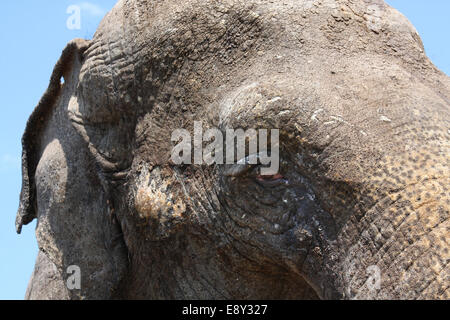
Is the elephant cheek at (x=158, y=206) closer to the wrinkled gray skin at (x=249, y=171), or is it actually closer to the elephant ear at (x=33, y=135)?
the wrinkled gray skin at (x=249, y=171)

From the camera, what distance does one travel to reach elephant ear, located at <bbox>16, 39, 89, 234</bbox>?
3.78 meters

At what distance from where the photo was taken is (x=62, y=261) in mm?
3568

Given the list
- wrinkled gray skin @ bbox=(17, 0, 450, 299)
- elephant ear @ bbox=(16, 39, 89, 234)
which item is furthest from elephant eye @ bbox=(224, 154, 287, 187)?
elephant ear @ bbox=(16, 39, 89, 234)

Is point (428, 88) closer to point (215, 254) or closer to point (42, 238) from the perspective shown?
point (215, 254)

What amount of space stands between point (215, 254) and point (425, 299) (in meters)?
0.90

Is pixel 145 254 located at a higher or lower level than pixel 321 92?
lower

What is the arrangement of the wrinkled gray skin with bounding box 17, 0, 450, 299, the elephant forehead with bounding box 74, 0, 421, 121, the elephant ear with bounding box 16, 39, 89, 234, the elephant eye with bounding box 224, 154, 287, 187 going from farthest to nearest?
the elephant ear with bounding box 16, 39, 89, 234, the elephant forehead with bounding box 74, 0, 421, 121, the elephant eye with bounding box 224, 154, 287, 187, the wrinkled gray skin with bounding box 17, 0, 450, 299

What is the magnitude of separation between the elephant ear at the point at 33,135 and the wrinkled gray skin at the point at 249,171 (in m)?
0.01

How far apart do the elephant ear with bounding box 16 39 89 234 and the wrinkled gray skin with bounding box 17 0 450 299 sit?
1 cm

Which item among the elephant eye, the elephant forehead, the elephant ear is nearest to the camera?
the elephant eye

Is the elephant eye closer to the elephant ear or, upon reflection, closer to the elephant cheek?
the elephant cheek

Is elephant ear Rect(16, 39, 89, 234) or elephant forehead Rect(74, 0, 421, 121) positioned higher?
elephant forehead Rect(74, 0, 421, 121)

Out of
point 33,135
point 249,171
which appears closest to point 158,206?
point 249,171
